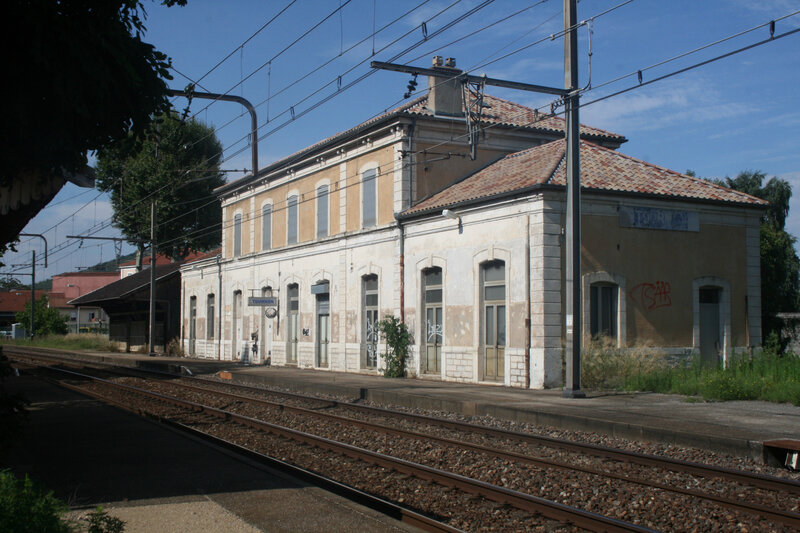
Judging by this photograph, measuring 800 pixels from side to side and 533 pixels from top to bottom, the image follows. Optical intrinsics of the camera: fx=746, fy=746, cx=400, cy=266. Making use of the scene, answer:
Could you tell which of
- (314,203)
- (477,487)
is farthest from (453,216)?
(477,487)

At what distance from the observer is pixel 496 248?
61.9ft

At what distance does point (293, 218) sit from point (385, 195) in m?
7.04

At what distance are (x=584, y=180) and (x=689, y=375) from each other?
5378mm

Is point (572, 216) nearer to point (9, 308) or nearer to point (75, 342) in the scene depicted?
point (75, 342)

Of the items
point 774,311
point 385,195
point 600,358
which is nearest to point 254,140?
point 385,195

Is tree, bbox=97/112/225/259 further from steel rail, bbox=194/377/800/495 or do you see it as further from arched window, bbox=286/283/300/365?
steel rail, bbox=194/377/800/495

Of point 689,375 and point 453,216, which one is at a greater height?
point 453,216

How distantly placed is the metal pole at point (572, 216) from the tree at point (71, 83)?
1029 centimetres

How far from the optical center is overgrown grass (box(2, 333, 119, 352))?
170 ft

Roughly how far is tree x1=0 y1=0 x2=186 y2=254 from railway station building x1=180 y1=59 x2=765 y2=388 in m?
9.82

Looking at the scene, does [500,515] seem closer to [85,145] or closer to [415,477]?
[415,477]

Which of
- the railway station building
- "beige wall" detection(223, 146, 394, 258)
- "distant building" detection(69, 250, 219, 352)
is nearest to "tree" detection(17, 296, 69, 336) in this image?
"distant building" detection(69, 250, 219, 352)

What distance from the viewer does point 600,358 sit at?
17.2 m

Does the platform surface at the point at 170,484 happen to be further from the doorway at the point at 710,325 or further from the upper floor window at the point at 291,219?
the upper floor window at the point at 291,219
